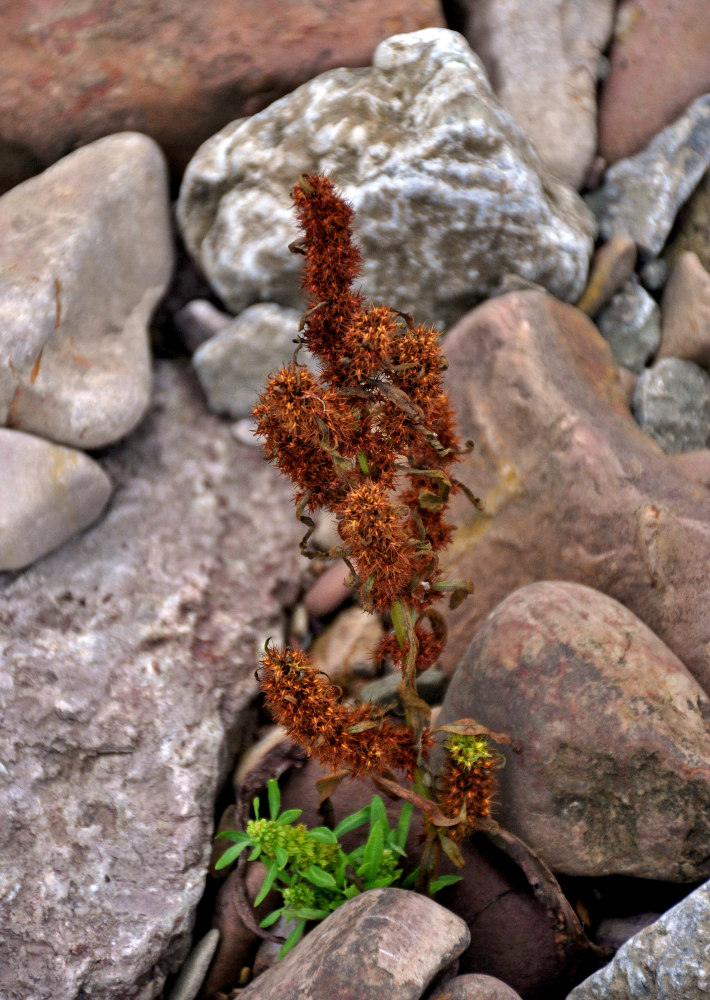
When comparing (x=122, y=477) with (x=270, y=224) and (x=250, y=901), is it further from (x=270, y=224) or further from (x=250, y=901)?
(x=250, y=901)

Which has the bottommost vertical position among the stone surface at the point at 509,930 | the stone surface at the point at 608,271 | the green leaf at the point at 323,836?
the stone surface at the point at 509,930

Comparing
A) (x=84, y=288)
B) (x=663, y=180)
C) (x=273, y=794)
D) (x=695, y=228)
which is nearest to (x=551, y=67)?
(x=663, y=180)

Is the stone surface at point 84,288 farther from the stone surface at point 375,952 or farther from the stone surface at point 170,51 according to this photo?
the stone surface at point 375,952

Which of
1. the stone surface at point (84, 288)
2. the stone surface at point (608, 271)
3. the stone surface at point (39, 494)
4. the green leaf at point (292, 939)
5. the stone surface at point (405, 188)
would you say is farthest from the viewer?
the stone surface at point (608, 271)

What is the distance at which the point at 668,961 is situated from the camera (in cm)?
147

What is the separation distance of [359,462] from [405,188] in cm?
143

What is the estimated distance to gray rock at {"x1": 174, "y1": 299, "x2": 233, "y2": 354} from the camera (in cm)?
290

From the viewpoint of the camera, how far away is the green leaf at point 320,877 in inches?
70.1

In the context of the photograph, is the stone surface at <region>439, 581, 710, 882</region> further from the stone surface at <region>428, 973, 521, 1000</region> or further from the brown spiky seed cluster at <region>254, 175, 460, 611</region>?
the brown spiky seed cluster at <region>254, 175, 460, 611</region>

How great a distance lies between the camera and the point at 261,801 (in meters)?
2.16

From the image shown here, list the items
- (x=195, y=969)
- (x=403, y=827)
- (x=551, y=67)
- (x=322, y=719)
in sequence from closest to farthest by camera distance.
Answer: (x=322, y=719), (x=403, y=827), (x=195, y=969), (x=551, y=67)

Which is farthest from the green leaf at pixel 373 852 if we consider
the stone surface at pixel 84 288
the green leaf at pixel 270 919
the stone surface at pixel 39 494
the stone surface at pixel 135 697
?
the stone surface at pixel 84 288

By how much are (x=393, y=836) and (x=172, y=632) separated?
0.93 meters

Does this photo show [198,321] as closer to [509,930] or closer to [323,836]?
[323,836]
